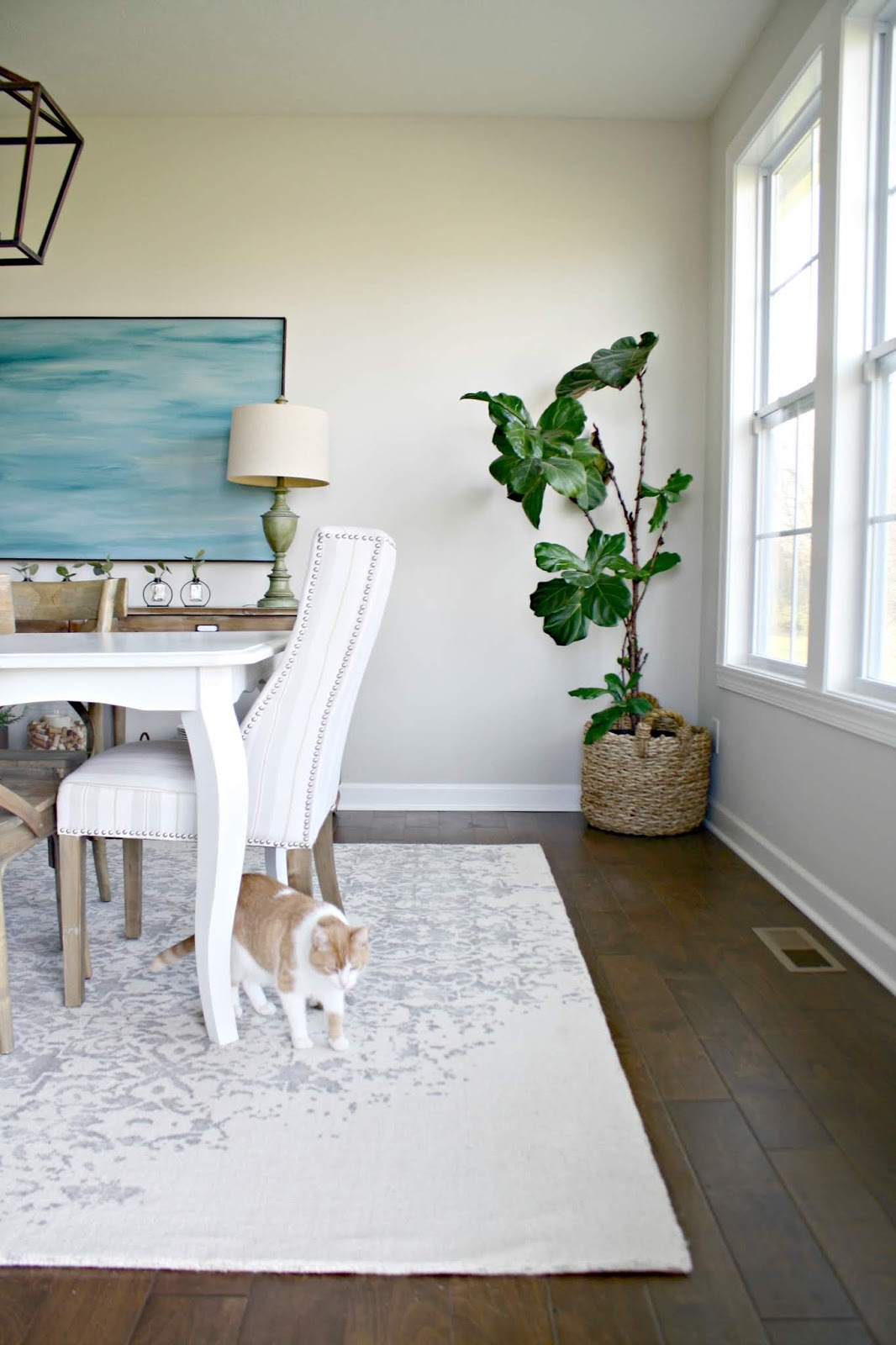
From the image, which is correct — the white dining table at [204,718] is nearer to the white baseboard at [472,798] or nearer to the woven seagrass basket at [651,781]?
the woven seagrass basket at [651,781]

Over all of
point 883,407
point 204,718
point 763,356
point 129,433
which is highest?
point 763,356

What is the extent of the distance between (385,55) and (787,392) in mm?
1909

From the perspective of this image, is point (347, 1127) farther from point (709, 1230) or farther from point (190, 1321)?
point (709, 1230)

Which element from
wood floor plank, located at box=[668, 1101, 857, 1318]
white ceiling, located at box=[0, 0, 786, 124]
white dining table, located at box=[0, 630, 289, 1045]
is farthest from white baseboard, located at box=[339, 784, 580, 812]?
white ceiling, located at box=[0, 0, 786, 124]

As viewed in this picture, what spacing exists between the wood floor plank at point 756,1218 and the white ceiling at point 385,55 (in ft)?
11.0

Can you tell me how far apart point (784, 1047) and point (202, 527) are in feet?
9.90

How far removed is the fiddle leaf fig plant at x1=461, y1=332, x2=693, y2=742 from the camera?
11.2ft

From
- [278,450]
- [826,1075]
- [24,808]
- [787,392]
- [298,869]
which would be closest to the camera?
[826,1075]

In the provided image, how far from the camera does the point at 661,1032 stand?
195cm

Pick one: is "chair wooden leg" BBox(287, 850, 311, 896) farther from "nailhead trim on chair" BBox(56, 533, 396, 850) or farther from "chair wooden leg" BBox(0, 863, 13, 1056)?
"chair wooden leg" BBox(0, 863, 13, 1056)

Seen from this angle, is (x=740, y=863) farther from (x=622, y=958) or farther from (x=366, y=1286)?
(x=366, y=1286)

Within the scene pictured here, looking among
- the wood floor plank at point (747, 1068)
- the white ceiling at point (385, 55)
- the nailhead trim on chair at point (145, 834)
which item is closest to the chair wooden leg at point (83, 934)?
the nailhead trim on chair at point (145, 834)

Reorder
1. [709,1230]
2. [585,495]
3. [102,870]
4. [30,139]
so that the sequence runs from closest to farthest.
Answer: [709,1230]
[30,139]
[102,870]
[585,495]

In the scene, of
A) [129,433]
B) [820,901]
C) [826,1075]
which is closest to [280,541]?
[129,433]
